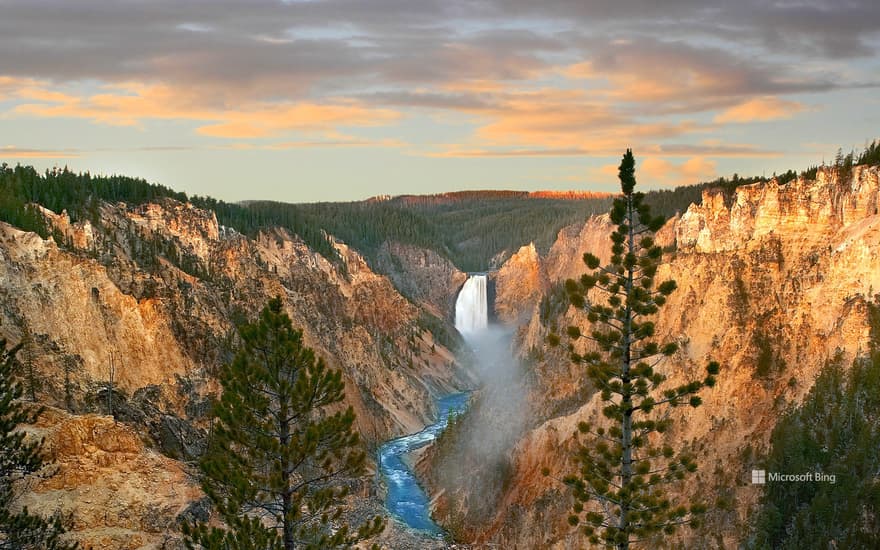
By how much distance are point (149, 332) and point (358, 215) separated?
10873 centimetres

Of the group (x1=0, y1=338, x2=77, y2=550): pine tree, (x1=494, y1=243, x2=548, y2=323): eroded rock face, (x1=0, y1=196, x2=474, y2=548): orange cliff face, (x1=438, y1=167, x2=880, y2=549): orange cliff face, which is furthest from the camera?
(x1=494, y1=243, x2=548, y2=323): eroded rock face

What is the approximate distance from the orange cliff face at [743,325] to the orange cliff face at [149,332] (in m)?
12.6

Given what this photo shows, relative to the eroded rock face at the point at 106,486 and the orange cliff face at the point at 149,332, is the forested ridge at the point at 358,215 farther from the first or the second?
the eroded rock face at the point at 106,486

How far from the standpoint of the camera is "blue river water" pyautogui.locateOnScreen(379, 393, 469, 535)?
51469mm

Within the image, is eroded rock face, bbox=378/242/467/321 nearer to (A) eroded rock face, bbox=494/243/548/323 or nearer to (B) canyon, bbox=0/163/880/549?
(A) eroded rock face, bbox=494/243/548/323

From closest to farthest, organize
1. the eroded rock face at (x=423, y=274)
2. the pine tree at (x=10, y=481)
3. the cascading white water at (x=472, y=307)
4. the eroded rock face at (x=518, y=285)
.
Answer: the pine tree at (x=10, y=481) < the eroded rock face at (x=518, y=285) < the cascading white water at (x=472, y=307) < the eroded rock face at (x=423, y=274)

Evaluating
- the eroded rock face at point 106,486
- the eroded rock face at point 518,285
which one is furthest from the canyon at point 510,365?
the eroded rock face at point 518,285

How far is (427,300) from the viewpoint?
135000mm

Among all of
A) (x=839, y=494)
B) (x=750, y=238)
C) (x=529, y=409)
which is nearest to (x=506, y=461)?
(x=529, y=409)

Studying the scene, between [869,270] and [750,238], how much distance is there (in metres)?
7.35

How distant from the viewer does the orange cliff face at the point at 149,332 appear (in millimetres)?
30812

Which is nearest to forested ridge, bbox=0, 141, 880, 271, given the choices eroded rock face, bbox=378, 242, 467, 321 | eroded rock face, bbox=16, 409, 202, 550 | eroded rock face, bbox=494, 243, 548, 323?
eroded rock face, bbox=378, 242, 467, 321

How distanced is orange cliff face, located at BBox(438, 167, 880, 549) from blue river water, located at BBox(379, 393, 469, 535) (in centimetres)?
581

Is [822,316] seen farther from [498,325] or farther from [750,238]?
[498,325]
